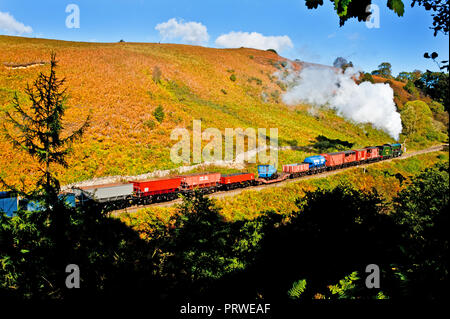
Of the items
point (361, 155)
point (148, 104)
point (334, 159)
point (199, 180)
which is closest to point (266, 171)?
point (199, 180)

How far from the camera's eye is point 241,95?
74.6m

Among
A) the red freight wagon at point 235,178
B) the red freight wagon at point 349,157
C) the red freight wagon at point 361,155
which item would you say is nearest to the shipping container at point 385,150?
the red freight wagon at point 361,155

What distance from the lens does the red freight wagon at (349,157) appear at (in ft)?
141

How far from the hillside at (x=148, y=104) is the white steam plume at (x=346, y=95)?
3983 millimetres

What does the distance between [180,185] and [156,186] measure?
8.89 ft

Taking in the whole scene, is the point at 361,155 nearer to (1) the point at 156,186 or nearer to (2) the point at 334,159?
(2) the point at 334,159

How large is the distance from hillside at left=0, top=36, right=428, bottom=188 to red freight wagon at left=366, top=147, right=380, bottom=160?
1007cm

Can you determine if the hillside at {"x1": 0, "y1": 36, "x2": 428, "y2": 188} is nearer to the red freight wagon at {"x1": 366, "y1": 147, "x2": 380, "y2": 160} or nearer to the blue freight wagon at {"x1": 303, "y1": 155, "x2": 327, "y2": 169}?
the blue freight wagon at {"x1": 303, "y1": 155, "x2": 327, "y2": 169}

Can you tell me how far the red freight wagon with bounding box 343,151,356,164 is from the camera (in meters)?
42.8

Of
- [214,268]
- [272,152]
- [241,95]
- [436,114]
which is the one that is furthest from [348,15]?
[436,114]

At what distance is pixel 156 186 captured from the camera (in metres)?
26.0

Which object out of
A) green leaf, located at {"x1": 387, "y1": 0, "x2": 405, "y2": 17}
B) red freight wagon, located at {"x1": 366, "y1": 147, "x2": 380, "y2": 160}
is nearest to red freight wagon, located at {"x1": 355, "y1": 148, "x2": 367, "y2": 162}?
red freight wagon, located at {"x1": 366, "y1": 147, "x2": 380, "y2": 160}

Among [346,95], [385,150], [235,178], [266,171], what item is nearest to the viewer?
[235,178]
